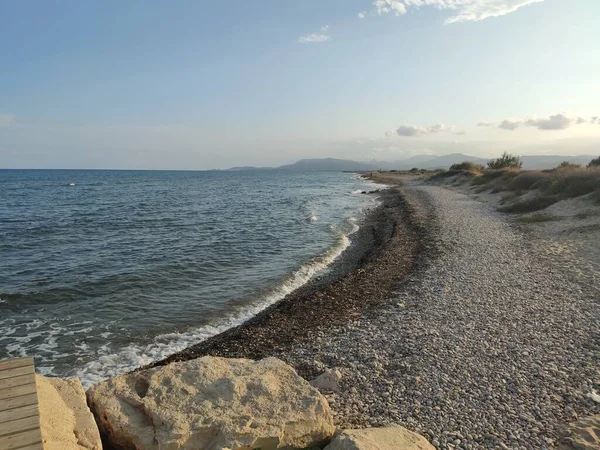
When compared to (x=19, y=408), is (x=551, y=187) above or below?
above

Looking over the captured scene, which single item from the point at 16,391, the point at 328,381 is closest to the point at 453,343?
the point at 328,381

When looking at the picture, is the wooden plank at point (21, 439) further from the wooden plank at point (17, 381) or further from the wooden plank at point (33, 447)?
the wooden plank at point (17, 381)

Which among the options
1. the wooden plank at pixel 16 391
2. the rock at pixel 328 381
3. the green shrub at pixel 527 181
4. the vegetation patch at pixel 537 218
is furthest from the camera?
the green shrub at pixel 527 181

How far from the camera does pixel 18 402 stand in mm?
4809

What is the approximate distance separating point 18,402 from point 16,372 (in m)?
0.81

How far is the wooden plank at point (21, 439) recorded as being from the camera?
4.09 meters

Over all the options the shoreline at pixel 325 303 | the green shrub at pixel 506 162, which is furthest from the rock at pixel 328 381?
the green shrub at pixel 506 162

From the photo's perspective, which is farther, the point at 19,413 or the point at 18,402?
the point at 18,402

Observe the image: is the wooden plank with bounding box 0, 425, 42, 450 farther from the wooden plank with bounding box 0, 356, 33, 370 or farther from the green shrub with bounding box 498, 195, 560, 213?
the green shrub with bounding box 498, 195, 560, 213

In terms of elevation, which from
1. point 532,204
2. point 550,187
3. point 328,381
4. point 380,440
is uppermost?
point 550,187

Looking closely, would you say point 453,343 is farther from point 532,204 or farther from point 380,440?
→ point 532,204

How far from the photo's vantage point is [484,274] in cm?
1499

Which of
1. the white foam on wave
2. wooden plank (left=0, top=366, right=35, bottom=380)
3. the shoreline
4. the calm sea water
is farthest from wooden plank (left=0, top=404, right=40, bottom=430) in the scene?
the calm sea water

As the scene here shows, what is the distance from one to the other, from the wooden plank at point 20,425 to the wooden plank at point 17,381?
0.84 meters
